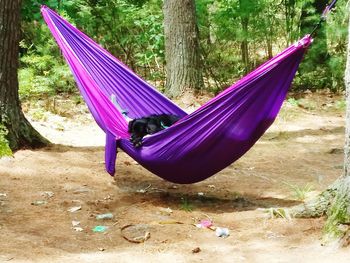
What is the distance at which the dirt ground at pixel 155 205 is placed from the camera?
214 centimetres

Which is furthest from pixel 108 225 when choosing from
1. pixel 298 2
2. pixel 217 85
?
pixel 298 2

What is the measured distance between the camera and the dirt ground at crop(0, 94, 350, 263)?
214cm

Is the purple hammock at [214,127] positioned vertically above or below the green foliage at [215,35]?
below

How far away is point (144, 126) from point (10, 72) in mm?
1255

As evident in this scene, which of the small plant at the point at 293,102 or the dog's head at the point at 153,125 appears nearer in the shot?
the dog's head at the point at 153,125

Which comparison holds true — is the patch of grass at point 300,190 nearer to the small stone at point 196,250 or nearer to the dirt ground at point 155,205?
the dirt ground at point 155,205

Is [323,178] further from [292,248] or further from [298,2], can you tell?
[298,2]

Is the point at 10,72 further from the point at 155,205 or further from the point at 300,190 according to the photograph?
the point at 300,190

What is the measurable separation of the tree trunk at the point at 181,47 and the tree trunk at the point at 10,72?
2.07 meters

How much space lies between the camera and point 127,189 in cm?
312

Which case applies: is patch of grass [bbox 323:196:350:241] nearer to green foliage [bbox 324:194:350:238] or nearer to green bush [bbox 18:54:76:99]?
green foliage [bbox 324:194:350:238]

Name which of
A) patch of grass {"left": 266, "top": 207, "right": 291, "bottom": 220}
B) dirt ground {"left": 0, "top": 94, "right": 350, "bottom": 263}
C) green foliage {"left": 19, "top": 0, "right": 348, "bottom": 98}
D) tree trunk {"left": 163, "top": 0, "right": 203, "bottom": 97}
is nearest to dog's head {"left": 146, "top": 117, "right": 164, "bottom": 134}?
dirt ground {"left": 0, "top": 94, "right": 350, "bottom": 263}

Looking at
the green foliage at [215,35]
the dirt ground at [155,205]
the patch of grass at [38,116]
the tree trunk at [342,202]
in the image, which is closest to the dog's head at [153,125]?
the dirt ground at [155,205]

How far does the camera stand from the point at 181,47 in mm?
5277
